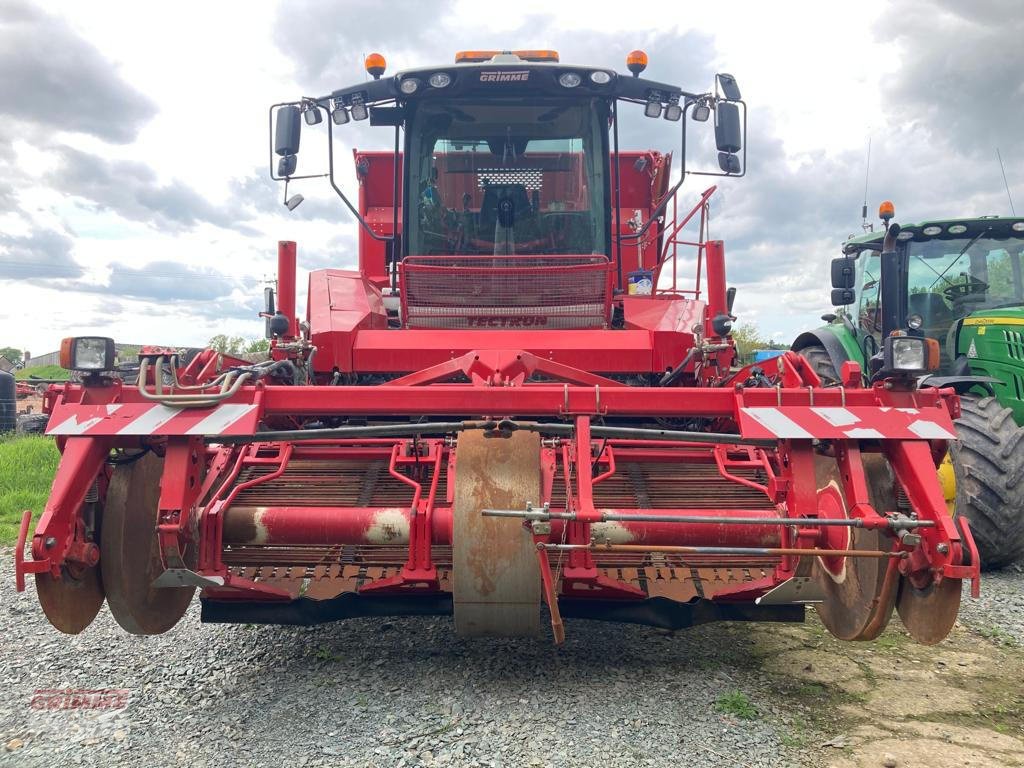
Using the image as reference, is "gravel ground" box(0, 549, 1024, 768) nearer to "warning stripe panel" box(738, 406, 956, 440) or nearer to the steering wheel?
"warning stripe panel" box(738, 406, 956, 440)

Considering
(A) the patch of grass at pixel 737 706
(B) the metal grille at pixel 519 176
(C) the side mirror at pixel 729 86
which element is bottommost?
(A) the patch of grass at pixel 737 706

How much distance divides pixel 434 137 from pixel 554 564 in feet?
10.7

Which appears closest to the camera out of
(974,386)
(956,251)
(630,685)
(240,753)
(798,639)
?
(240,753)

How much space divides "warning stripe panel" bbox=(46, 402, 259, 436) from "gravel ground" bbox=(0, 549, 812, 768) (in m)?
1.13

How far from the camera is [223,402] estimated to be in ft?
10.4

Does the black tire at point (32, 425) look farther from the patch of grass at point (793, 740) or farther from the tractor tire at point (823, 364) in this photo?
the patch of grass at point (793, 740)

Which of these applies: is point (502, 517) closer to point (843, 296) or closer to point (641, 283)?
point (641, 283)

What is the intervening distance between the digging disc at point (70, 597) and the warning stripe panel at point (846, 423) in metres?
2.64

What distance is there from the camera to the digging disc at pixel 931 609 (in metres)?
2.68

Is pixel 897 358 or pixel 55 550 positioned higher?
pixel 897 358

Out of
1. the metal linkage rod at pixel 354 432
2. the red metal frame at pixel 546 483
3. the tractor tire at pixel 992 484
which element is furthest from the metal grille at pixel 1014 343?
the metal linkage rod at pixel 354 432

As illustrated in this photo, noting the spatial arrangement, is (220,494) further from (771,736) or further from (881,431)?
(881,431)

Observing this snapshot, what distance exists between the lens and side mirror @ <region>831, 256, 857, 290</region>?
7371 millimetres

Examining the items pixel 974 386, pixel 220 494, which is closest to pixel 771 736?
pixel 220 494
